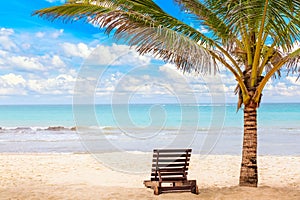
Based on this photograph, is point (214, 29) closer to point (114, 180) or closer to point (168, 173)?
point (168, 173)

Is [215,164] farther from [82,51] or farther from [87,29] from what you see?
[82,51]

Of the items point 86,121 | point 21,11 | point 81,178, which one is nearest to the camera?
point 81,178

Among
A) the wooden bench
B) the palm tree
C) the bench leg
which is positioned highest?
the palm tree

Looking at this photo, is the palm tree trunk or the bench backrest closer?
the bench backrest

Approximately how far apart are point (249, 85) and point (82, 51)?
1689 inches

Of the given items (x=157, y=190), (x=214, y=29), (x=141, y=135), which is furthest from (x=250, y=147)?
(x=141, y=135)

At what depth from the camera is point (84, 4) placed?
21.2ft

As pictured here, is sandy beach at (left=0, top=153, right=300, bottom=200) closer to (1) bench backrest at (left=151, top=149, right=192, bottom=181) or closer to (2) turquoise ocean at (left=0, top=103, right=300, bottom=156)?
(1) bench backrest at (left=151, top=149, right=192, bottom=181)

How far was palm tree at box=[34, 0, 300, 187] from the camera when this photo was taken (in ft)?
18.9

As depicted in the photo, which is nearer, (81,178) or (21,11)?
(81,178)

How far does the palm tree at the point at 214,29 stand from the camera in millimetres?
5746

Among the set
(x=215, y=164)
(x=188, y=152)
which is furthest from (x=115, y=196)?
(x=215, y=164)

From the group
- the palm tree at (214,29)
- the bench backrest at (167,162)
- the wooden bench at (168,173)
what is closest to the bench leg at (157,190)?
the wooden bench at (168,173)

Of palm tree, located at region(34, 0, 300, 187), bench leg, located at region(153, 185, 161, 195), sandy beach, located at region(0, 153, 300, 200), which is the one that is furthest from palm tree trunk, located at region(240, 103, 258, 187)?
bench leg, located at region(153, 185, 161, 195)
